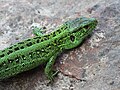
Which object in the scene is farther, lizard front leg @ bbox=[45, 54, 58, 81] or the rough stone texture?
lizard front leg @ bbox=[45, 54, 58, 81]

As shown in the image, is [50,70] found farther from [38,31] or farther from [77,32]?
[38,31]

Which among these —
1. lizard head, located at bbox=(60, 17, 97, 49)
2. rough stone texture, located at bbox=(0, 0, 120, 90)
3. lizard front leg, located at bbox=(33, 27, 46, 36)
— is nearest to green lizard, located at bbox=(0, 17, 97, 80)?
lizard head, located at bbox=(60, 17, 97, 49)

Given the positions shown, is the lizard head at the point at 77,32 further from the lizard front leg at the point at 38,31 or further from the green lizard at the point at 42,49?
the lizard front leg at the point at 38,31

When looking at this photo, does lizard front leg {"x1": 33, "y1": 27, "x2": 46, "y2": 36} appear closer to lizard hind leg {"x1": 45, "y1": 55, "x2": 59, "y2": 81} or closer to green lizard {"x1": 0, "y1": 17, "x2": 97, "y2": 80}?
green lizard {"x1": 0, "y1": 17, "x2": 97, "y2": 80}

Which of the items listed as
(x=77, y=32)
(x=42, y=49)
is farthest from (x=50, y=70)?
(x=77, y=32)

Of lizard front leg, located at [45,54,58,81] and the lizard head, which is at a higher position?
the lizard head

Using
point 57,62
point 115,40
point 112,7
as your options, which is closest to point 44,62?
point 57,62
